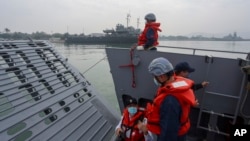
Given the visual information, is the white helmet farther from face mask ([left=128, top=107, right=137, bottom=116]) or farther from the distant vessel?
the distant vessel

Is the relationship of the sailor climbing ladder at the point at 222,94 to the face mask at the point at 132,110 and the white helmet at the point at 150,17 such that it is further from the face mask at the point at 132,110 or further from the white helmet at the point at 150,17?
the face mask at the point at 132,110

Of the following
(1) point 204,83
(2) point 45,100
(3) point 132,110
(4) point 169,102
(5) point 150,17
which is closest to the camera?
(4) point 169,102

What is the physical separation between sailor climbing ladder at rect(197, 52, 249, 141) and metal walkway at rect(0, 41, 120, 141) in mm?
1628

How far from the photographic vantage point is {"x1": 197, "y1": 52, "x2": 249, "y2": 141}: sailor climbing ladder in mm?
3574

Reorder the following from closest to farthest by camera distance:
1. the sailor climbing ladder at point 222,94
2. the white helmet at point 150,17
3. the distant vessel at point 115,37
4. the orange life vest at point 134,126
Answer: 1. the orange life vest at point 134,126
2. the sailor climbing ladder at point 222,94
3. the white helmet at point 150,17
4. the distant vessel at point 115,37

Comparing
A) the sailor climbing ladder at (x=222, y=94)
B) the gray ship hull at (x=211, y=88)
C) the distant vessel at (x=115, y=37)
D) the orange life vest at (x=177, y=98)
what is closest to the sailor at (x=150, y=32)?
the gray ship hull at (x=211, y=88)

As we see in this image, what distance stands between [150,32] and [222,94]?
1877mm

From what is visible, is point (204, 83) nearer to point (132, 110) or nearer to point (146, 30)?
point (132, 110)

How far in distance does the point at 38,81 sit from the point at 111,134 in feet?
4.69

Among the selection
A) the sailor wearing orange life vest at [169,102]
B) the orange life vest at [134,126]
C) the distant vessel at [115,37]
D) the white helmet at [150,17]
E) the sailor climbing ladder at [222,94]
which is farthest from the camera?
the distant vessel at [115,37]

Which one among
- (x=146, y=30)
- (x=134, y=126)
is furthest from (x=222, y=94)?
(x=146, y=30)

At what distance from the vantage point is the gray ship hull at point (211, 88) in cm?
359

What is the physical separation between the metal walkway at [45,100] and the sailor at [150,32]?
4.82 feet

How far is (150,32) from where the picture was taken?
464cm
